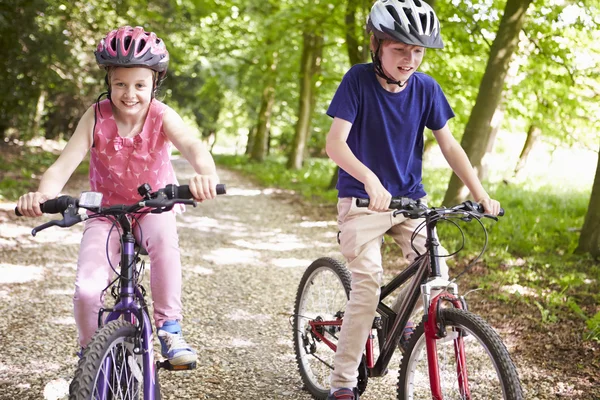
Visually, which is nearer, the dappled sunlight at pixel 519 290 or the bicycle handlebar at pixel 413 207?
the bicycle handlebar at pixel 413 207

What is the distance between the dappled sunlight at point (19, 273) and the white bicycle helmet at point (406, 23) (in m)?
4.84

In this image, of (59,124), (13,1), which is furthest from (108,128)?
(59,124)

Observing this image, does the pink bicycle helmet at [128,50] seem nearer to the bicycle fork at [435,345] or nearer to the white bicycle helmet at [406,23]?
the white bicycle helmet at [406,23]

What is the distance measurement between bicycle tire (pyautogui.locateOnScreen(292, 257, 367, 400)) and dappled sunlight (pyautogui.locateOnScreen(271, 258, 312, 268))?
3.62m

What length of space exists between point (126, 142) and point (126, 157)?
8 cm

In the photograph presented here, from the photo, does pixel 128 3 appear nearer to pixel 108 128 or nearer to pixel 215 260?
pixel 215 260

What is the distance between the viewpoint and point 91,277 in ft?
9.66

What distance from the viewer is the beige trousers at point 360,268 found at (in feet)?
10.4

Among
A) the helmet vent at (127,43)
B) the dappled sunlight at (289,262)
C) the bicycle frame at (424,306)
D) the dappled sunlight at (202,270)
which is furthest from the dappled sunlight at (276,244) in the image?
the helmet vent at (127,43)

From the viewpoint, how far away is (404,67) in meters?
3.08

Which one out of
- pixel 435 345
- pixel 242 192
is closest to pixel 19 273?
pixel 435 345

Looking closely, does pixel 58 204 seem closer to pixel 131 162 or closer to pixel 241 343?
pixel 131 162

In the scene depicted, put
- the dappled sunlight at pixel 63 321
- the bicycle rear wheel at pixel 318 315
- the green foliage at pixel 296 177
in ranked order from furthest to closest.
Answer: the green foliage at pixel 296 177 → the dappled sunlight at pixel 63 321 → the bicycle rear wheel at pixel 318 315

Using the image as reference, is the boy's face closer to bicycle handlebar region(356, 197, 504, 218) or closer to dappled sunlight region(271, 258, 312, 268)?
bicycle handlebar region(356, 197, 504, 218)
